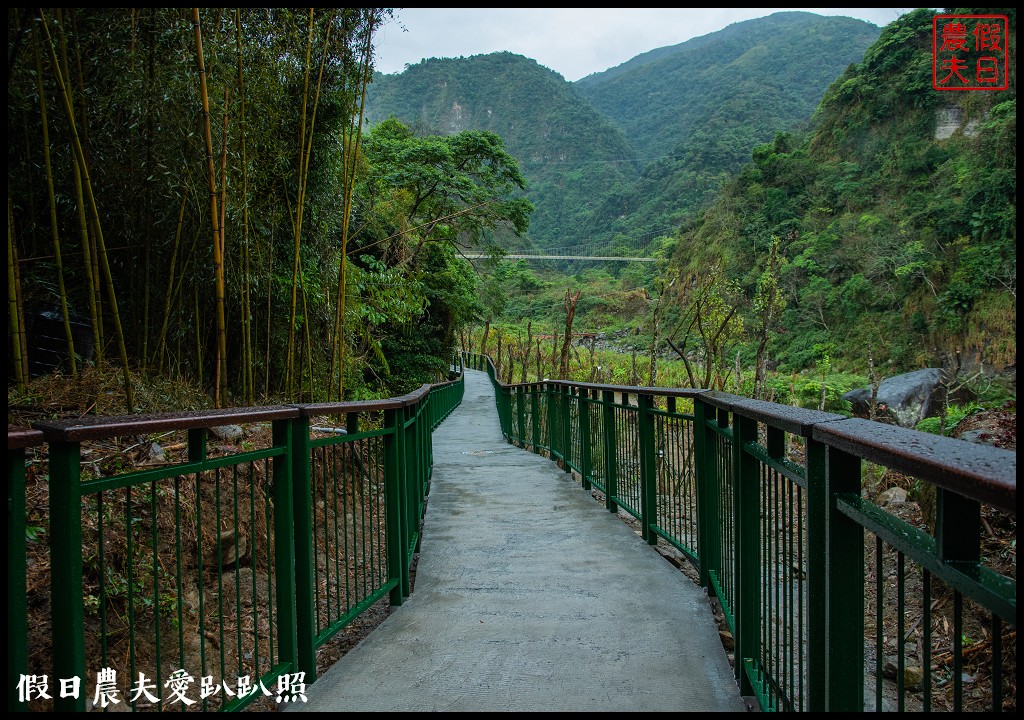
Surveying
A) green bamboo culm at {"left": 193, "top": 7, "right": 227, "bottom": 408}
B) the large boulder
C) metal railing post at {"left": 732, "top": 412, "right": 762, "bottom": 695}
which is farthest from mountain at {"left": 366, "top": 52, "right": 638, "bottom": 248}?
metal railing post at {"left": 732, "top": 412, "right": 762, "bottom": 695}

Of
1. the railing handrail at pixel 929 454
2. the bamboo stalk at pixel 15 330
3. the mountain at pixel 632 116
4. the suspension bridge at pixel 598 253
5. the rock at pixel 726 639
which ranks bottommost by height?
the rock at pixel 726 639

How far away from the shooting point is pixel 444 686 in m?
2.47

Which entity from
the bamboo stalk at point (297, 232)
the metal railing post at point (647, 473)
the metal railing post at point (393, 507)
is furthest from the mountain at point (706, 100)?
the metal railing post at point (393, 507)

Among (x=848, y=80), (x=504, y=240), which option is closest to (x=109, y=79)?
(x=848, y=80)

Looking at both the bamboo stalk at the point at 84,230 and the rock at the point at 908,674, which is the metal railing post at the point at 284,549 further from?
the rock at the point at 908,674

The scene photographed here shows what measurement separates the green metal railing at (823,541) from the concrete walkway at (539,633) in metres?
0.21

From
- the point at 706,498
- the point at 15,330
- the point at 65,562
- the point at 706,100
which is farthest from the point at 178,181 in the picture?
the point at 706,100

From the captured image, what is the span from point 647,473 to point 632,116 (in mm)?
116004

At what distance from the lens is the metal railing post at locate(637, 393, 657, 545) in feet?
14.7

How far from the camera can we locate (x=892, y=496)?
670 cm

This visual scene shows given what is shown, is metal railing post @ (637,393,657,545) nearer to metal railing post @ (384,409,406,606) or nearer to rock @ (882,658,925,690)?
rock @ (882,658,925,690)

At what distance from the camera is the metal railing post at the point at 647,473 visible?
448 cm

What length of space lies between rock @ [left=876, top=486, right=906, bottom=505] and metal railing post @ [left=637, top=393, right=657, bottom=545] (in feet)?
11.0

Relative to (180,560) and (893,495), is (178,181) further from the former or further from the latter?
(893,495)
